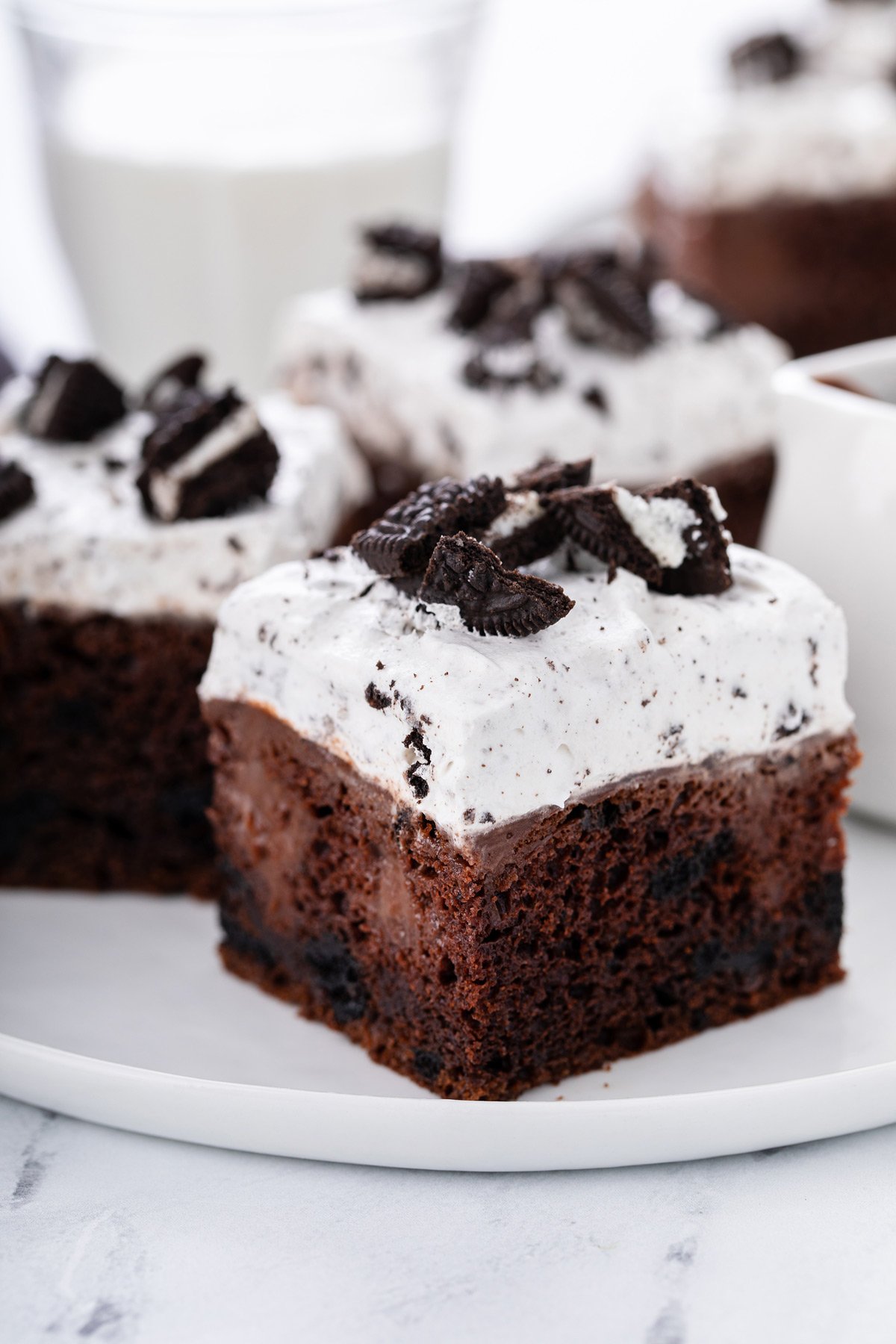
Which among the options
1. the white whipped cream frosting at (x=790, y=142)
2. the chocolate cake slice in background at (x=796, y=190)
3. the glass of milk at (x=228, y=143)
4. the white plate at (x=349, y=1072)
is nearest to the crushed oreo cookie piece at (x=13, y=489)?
the white plate at (x=349, y=1072)

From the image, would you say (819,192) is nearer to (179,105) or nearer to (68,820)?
(179,105)

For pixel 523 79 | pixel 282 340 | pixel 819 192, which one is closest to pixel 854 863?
pixel 282 340

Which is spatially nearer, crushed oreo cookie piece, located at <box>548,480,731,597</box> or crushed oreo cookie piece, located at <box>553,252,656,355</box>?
crushed oreo cookie piece, located at <box>548,480,731,597</box>

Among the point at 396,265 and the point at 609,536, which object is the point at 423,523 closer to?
the point at 609,536

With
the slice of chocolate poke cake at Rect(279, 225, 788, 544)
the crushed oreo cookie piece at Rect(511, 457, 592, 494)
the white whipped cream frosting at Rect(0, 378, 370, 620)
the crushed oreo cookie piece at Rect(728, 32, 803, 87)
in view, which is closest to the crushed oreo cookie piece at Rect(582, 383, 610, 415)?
the slice of chocolate poke cake at Rect(279, 225, 788, 544)

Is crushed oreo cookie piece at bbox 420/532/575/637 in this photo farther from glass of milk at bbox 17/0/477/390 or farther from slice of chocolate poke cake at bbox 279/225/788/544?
glass of milk at bbox 17/0/477/390

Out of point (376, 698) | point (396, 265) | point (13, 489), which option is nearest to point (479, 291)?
point (396, 265)
